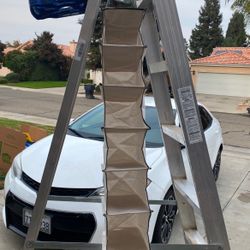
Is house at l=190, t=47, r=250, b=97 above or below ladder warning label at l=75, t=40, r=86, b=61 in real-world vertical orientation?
below

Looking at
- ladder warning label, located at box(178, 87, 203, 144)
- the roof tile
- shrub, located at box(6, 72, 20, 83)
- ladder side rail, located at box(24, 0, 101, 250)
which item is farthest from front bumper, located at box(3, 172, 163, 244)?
shrub, located at box(6, 72, 20, 83)

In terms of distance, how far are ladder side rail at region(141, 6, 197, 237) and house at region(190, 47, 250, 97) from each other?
92.5 feet

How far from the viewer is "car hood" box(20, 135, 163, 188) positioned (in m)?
3.32

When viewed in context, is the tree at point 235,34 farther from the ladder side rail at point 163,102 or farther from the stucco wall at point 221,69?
the ladder side rail at point 163,102

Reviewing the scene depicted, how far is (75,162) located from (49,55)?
3653cm

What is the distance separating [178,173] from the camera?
2.22m

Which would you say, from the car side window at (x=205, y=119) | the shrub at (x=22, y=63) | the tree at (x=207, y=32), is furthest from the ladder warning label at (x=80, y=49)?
the tree at (x=207, y=32)

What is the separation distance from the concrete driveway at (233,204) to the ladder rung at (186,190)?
1897mm

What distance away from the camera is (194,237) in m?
2.05

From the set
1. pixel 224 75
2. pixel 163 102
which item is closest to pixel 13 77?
pixel 224 75

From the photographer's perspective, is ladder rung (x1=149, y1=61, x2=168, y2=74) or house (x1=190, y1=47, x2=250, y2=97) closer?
ladder rung (x1=149, y1=61, x2=168, y2=74)

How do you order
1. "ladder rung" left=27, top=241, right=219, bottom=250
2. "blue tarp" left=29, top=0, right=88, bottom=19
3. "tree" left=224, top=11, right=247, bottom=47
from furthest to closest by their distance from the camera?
"tree" left=224, top=11, right=247, bottom=47, "blue tarp" left=29, top=0, right=88, bottom=19, "ladder rung" left=27, top=241, right=219, bottom=250

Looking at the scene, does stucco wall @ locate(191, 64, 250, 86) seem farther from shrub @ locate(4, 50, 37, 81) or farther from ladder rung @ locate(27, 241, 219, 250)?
ladder rung @ locate(27, 241, 219, 250)

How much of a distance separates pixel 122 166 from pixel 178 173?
617mm
